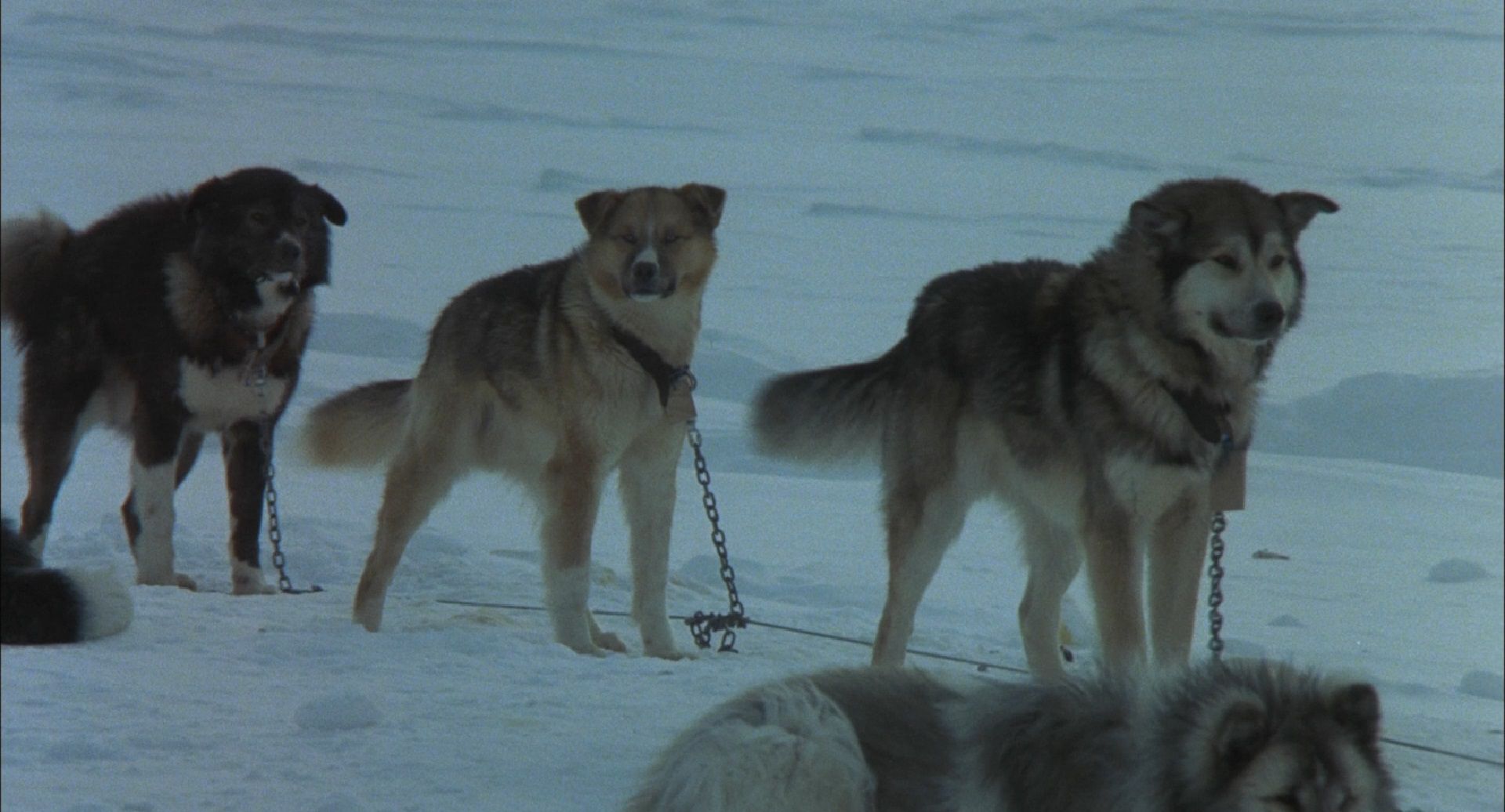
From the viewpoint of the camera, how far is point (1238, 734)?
338cm

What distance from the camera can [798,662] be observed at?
6.62 meters

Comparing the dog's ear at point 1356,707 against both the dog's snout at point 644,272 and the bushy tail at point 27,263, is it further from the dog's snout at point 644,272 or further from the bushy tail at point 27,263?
the bushy tail at point 27,263

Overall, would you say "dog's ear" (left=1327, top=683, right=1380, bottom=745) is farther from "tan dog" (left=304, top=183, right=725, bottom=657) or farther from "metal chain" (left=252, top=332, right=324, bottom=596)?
"metal chain" (left=252, top=332, right=324, bottom=596)

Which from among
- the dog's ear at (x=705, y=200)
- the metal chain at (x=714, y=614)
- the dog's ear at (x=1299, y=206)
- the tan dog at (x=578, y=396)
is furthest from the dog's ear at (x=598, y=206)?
the dog's ear at (x=1299, y=206)

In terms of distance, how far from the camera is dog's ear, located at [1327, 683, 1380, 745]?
3.50 metres

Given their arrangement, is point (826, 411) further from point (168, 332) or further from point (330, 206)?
point (168, 332)

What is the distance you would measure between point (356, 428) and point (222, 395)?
55 cm

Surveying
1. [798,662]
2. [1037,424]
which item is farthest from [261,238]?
[1037,424]

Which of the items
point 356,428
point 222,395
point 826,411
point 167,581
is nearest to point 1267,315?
point 826,411

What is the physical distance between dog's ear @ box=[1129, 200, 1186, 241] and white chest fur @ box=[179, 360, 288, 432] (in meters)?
3.58

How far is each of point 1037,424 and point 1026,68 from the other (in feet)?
20.2

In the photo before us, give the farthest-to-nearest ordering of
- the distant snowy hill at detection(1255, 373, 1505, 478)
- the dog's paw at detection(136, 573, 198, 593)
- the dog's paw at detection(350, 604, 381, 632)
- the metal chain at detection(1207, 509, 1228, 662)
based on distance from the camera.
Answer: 1. the distant snowy hill at detection(1255, 373, 1505, 478)
2. the dog's paw at detection(136, 573, 198, 593)
3. the dog's paw at detection(350, 604, 381, 632)
4. the metal chain at detection(1207, 509, 1228, 662)

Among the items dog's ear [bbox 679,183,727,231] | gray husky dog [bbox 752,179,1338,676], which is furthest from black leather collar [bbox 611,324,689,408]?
gray husky dog [bbox 752,179,1338,676]

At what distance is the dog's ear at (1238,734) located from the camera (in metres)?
3.39
